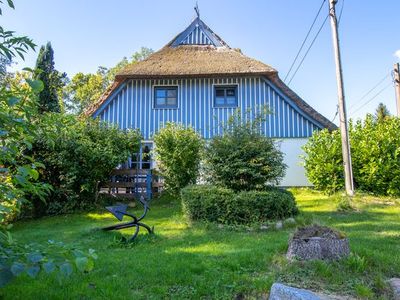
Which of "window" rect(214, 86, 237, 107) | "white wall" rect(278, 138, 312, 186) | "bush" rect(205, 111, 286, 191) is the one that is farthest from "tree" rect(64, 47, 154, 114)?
"bush" rect(205, 111, 286, 191)

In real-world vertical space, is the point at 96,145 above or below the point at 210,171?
above

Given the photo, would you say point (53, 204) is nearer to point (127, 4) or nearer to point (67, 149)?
point (67, 149)

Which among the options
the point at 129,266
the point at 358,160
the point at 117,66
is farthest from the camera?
the point at 117,66

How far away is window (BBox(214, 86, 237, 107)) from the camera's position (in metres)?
15.7

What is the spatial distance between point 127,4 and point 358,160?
10.3 metres

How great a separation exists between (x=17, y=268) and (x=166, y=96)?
47.8 ft

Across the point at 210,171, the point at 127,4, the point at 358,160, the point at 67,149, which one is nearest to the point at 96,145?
the point at 67,149

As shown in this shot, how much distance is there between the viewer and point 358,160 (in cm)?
1151

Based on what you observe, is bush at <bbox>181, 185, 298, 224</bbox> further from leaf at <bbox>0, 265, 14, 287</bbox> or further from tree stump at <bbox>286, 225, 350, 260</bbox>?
leaf at <bbox>0, 265, 14, 287</bbox>

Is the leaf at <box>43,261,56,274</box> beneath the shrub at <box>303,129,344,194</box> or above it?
beneath

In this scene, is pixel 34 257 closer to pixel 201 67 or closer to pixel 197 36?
pixel 201 67

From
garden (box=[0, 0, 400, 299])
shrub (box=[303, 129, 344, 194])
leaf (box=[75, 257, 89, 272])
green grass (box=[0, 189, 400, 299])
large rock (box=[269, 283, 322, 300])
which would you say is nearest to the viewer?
leaf (box=[75, 257, 89, 272])

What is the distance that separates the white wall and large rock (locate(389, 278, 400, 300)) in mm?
10662

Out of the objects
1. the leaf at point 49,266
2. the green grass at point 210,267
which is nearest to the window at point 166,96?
the green grass at point 210,267
